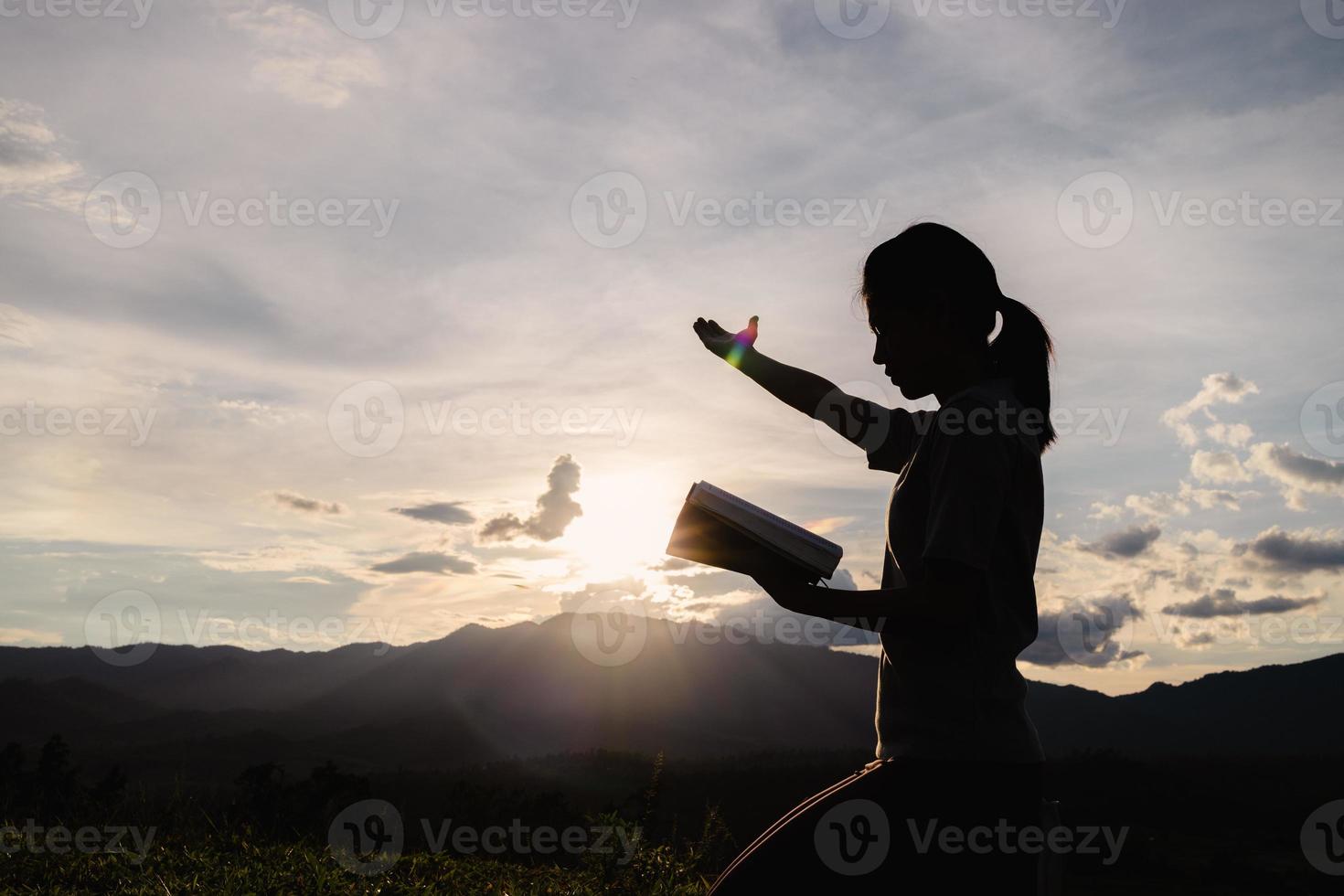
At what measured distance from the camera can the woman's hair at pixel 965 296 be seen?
237 cm

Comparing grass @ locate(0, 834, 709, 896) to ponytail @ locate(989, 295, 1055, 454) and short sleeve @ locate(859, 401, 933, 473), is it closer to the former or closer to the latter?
short sleeve @ locate(859, 401, 933, 473)

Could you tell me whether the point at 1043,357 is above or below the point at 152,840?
above

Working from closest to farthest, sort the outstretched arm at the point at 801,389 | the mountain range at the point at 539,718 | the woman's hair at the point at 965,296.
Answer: the woman's hair at the point at 965,296, the outstretched arm at the point at 801,389, the mountain range at the point at 539,718

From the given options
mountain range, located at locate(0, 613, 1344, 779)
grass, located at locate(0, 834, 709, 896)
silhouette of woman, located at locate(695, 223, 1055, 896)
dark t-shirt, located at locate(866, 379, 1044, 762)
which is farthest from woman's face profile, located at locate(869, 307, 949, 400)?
mountain range, located at locate(0, 613, 1344, 779)

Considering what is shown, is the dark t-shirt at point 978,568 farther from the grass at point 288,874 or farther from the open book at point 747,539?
the grass at point 288,874

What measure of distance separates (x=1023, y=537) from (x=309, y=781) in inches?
395

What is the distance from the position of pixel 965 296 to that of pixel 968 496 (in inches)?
25.9

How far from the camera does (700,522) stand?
89.2 inches

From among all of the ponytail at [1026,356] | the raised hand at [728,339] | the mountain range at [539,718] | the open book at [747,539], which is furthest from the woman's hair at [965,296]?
the mountain range at [539,718]

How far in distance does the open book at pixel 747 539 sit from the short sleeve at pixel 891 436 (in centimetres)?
108

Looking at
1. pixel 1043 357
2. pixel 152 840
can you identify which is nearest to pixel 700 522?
pixel 1043 357

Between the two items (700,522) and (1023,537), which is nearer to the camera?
(1023,537)

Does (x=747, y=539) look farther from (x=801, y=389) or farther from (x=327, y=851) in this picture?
(x=327, y=851)

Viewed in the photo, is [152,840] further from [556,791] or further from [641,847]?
[556,791]
